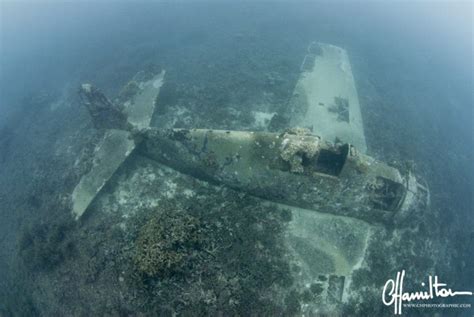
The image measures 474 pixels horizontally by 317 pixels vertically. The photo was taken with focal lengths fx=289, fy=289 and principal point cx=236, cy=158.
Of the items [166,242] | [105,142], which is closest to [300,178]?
[166,242]

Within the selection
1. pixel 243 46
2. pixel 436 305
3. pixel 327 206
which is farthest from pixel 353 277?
pixel 243 46

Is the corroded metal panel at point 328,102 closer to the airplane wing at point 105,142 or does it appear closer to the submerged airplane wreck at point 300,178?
the submerged airplane wreck at point 300,178

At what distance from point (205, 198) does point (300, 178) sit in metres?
6.16

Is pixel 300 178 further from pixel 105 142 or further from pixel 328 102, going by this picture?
pixel 105 142

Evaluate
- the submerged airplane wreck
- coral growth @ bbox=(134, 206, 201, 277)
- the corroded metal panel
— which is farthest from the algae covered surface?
the corroded metal panel

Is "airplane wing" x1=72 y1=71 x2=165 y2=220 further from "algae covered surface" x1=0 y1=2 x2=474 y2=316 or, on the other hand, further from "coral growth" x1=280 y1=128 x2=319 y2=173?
"coral growth" x1=280 y1=128 x2=319 y2=173

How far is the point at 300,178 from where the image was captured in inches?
648

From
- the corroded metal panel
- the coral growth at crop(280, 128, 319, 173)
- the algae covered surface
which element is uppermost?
the coral growth at crop(280, 128, 319, 173)

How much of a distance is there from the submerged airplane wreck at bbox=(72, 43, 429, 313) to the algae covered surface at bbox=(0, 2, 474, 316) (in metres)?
0.20

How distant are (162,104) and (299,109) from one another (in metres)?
11.9

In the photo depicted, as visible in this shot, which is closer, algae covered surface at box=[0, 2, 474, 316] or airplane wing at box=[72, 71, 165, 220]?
algae covered surface at box=[0, 2, 474, 316]

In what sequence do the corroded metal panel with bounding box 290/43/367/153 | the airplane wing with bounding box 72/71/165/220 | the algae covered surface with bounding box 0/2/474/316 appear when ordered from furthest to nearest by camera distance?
the corroded metal panel with bounding box 290/43/367/153 → the airplane wing with bounding box 72/71/165/220 → the algae covered surface with bounding box 0/2/474/316

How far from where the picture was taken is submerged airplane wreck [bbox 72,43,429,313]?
1593 centimetres

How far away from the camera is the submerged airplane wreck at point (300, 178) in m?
15.9
